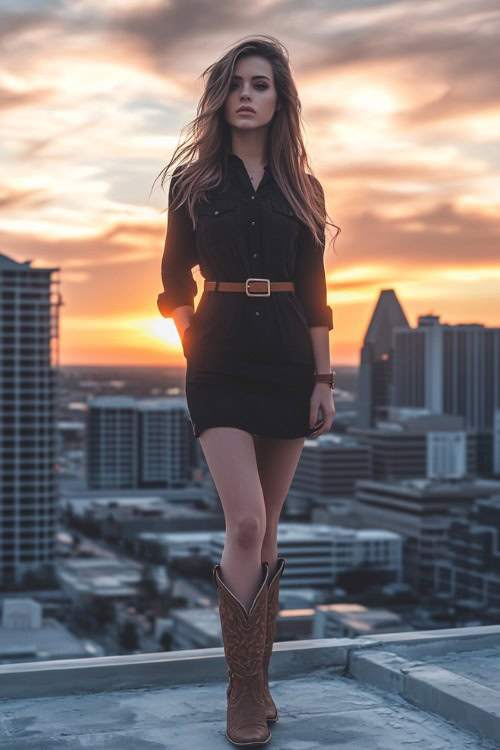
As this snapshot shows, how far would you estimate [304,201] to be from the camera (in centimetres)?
227

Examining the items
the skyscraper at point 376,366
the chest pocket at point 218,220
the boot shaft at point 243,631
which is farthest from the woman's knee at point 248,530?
the skyscraper at point 376,366

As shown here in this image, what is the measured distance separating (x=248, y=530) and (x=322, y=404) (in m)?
0.29

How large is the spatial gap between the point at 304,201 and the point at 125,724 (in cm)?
106

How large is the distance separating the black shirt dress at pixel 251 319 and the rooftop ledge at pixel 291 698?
0.59 meters

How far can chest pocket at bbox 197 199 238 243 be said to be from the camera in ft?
7.17

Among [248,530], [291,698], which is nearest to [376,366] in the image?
[291,698]

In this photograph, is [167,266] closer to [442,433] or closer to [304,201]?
[304,201]

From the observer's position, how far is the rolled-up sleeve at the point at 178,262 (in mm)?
2277

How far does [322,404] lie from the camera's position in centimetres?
224

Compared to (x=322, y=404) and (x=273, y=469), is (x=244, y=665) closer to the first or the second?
(x=273, y=469)

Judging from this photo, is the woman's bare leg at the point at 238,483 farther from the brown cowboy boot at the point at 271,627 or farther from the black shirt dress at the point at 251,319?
the brown cowboy boot at the point at 271,627

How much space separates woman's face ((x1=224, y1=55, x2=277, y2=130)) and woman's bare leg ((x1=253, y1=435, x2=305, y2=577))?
0.59 meters

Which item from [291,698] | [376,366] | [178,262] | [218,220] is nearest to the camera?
[218,220]

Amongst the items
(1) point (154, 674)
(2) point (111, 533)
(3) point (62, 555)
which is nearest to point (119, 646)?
(3) point (62, 555)
